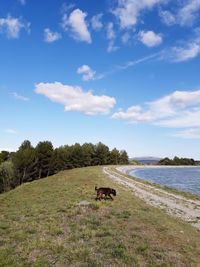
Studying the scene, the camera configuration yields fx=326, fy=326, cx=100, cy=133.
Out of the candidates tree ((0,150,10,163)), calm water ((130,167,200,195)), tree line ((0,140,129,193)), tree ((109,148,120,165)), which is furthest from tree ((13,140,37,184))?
→ tree ((109,148,120,165))

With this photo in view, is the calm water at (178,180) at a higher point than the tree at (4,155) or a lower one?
lower

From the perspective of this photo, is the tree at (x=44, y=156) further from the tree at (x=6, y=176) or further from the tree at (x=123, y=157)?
the tree at (x=123, y=157)

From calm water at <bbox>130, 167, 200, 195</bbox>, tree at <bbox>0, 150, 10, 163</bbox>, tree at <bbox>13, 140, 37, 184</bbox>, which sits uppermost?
tree at <bbox>0, 150, 10, 163</bbox>

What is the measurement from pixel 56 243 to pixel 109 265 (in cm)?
316

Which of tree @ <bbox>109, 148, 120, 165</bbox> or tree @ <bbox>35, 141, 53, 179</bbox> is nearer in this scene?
tree @ <bbox>35, 141, 53, 179</bbox>

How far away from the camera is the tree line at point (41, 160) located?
87006 mm

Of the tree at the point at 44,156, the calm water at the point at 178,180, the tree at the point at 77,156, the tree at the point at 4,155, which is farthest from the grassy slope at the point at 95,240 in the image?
the tree at the point at 77,156

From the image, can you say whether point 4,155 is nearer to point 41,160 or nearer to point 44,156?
point 41,160

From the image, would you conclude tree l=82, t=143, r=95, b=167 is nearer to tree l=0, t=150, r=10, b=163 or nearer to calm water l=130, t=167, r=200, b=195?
calm water l=130, t=167, r=200, b=195

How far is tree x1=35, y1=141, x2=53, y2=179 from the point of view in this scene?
99.5m

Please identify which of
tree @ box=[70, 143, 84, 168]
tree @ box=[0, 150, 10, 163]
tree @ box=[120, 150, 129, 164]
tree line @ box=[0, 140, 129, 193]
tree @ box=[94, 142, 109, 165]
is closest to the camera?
tree line @ box=[0, 140, 129, 193]

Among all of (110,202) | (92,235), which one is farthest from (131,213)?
(92,235)

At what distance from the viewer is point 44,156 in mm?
100625

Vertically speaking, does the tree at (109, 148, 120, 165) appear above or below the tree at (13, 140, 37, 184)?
above
